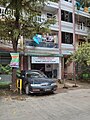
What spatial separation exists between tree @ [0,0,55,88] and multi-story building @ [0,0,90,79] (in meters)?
7.54

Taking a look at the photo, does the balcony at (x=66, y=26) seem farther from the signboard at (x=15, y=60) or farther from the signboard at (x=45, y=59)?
the signboard at (x=15, y=60)

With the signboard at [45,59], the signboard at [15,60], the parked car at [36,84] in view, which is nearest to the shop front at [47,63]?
the signboard at [45,59]

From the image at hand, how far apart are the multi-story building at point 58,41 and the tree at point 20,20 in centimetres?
754

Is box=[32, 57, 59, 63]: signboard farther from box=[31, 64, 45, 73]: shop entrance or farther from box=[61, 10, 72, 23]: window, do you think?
box=[61, 10, 72, 23]: window

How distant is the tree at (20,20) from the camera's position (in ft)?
52.3

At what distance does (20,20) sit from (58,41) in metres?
12.2

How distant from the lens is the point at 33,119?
8648 mm

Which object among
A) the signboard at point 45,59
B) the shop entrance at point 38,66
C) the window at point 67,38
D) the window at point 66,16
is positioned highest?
the window at point 66,16

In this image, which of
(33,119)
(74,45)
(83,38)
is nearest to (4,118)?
(33,119)

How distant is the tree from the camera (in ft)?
52.3

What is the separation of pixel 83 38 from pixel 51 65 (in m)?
6.92

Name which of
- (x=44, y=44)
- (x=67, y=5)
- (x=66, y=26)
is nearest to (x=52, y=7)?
(x=67, y=5)

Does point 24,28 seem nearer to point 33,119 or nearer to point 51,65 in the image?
point 33,119

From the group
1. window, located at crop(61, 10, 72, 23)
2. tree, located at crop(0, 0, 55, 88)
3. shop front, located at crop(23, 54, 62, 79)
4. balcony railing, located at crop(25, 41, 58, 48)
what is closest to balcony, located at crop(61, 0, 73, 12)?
window, located at crop(61, 10, 72, 23)
